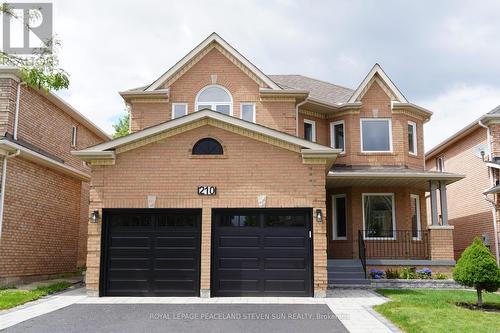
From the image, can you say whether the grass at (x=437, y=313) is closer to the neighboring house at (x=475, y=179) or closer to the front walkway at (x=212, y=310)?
the front walkway at (x=212, y=310)

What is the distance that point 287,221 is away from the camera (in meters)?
12.9

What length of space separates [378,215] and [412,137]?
362 cm

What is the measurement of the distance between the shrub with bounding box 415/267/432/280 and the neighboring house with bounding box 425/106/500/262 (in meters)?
3.94

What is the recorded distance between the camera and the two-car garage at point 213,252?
1260cm

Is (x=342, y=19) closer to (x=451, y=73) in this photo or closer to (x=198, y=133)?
(x=198, y=133)

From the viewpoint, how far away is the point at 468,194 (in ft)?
67.2

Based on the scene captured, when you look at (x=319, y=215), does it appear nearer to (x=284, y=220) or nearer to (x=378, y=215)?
(x=284, y=220)

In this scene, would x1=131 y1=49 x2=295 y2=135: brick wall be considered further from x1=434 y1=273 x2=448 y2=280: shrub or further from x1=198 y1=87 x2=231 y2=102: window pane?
x1=434 y1=273 x2=448 y2=280: shrub

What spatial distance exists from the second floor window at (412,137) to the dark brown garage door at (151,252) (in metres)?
9.89

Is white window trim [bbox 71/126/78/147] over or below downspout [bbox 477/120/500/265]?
over

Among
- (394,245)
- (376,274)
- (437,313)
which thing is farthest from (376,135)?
(437,313)

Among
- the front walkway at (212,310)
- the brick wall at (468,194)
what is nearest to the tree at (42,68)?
the front walkway at (212,310)

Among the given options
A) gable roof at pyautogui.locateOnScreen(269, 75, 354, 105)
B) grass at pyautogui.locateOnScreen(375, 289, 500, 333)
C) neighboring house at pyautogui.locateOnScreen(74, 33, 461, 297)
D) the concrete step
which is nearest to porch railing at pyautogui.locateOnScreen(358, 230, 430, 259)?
the concrete step

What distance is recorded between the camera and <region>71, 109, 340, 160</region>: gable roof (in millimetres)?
12711
